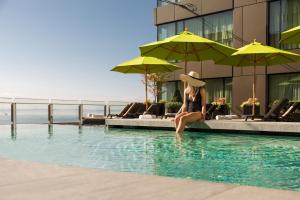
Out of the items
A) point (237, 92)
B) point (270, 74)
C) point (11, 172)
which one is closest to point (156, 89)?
point (237, 92)

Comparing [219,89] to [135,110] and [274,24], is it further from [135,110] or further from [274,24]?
[135,110]

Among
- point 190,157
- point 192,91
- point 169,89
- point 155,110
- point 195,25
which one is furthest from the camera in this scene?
point 169,89

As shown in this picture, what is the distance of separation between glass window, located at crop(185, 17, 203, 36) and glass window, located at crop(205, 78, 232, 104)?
9.93 ft

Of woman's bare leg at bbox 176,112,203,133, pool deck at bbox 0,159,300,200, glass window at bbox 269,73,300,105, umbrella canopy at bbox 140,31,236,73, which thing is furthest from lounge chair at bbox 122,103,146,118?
pool deck at bbox 0,159,300,200

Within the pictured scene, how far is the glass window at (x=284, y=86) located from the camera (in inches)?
739

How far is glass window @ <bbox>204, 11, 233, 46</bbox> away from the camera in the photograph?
2153 centimetres

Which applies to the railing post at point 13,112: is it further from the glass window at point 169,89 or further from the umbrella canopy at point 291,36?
the umbrella canopy at point 291,36

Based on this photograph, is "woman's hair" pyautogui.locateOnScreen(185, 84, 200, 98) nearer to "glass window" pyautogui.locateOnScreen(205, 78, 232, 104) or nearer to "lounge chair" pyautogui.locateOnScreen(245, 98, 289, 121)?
"lounge chair" pyautogui.locateOnScreen(245, 98, 289, 121)

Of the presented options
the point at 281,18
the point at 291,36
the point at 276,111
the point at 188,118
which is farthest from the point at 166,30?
the point at 188,118

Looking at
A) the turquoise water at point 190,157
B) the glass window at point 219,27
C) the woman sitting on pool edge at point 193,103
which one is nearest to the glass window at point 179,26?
the glass window at point 219,27

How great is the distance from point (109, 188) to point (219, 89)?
62.6 feet

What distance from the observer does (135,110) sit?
58.7 ft

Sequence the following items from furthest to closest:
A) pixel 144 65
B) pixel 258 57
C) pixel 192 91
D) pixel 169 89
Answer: pixel 169 89, pixel 144 65, pixel 258 57, pixel 192 91

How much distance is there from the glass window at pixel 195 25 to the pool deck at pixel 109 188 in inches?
777
